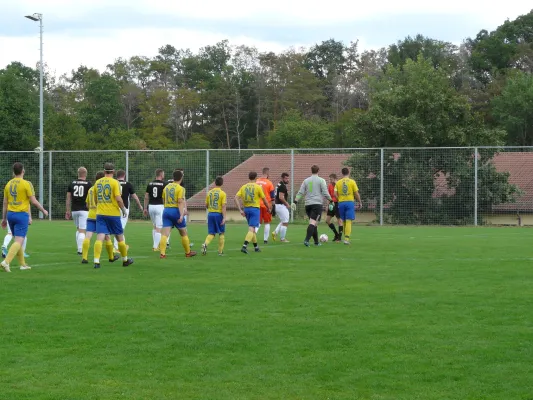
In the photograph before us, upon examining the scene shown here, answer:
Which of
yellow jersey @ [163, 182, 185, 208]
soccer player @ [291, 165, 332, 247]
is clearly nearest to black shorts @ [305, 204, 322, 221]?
soccer player @ [291, 165, 332, 247]

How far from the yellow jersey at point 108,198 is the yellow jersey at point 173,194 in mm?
2110

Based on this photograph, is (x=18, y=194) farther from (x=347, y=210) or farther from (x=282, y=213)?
(x=282, y=213)

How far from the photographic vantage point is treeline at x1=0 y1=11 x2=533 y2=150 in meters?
72.8

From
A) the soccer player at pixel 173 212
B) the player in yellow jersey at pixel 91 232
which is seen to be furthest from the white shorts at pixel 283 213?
the player in yellow jersey at pixel 91 232

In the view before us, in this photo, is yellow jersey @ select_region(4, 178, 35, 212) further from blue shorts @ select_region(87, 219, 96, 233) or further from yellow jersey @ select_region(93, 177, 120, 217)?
blue shorts @ select_region(87, 219, 96, 233)

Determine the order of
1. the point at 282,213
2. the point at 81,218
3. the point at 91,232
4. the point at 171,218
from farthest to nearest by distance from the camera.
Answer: the point at 282,213 → the point at 81,218 → the point at 171,218 → the point at 91,232

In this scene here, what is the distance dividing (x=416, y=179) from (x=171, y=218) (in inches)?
730

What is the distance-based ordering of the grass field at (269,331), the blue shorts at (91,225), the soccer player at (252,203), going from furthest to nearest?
the soccer player at (252,203), the blue shorts at (91,225), the grass field at (269,331)

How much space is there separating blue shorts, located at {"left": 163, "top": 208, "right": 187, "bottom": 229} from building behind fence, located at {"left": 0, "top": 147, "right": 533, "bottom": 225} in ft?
58.8

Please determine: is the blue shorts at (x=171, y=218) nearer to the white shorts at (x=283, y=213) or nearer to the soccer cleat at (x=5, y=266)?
the soccer cleat at (x=5, y=266)

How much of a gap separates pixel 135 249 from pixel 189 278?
7249 mm

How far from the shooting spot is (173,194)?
60.6ft

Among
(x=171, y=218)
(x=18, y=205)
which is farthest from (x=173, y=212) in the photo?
(x=18, y=205)

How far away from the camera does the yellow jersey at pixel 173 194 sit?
1842cm
